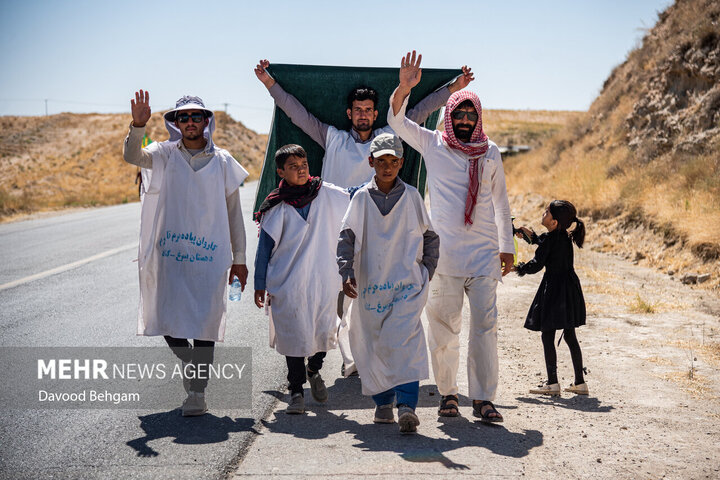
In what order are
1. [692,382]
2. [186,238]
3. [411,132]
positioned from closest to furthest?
[186,238] < [411,132] < [692,382]

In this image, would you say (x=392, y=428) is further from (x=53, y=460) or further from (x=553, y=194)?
(x=553, y=194)

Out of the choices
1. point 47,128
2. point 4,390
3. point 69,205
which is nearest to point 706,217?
point 4,390

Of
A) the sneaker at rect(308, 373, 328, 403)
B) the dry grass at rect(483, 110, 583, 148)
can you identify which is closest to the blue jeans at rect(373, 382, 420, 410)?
the sneaker at rect(308, 373, 328, 403)

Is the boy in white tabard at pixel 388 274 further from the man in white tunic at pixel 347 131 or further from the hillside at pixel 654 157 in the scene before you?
the hillside at pixel 654 157

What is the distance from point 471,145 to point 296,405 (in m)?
2.15

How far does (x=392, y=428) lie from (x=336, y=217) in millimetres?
1544

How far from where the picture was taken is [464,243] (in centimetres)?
539

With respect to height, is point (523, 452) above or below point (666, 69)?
below

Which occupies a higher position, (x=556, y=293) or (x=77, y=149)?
(x=77, y=149)

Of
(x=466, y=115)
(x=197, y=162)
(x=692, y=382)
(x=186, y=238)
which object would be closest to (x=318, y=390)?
(x=186, y=238)

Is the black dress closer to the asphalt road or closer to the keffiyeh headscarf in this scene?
the keffiyeh headscarf

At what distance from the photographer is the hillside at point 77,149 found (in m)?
74.4

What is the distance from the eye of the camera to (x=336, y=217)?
5.62m

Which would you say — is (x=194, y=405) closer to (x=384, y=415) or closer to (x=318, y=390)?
(x=318, y=390)
